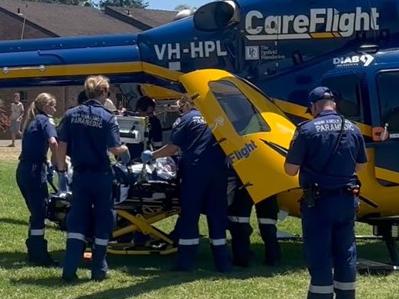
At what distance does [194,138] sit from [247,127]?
0.52 meters

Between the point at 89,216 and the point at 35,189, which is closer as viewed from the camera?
the point at 89,216

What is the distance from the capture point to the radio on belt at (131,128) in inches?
390

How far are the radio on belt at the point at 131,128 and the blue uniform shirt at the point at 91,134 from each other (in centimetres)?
180

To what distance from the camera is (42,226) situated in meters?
8.98

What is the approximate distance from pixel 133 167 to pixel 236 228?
3.98ft

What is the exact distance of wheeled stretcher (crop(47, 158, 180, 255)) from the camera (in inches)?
355

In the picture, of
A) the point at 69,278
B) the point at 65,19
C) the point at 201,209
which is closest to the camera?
the point at 69,278

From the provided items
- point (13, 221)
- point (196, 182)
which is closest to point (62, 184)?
point (13, 221)

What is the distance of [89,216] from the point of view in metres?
8.25

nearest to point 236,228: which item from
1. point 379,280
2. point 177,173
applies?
point 177,173

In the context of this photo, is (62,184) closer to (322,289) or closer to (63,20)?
(322,289)

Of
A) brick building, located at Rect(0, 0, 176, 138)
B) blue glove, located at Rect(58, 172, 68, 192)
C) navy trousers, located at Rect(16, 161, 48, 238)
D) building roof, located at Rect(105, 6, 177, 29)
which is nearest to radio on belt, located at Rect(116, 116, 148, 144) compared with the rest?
blue glove, located at Rect(58, 172, 68, 192)

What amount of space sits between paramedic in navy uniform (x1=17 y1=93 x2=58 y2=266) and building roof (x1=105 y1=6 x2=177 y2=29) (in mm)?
40291

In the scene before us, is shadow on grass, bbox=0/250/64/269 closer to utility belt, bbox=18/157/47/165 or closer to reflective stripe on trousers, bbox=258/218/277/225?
utility belt, bbox=18/157/47/165
